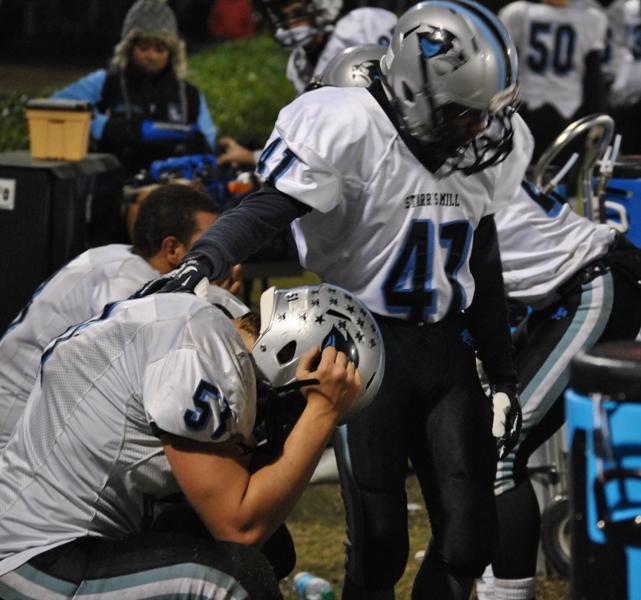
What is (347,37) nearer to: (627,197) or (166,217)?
(627,197)

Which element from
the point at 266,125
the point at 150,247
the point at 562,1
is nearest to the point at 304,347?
the point at 150,247

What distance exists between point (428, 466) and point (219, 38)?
44.9ft

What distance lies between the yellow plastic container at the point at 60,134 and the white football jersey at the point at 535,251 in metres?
2.33

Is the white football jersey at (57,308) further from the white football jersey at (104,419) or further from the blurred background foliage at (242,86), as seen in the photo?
the blurred background foliage at (242,86)

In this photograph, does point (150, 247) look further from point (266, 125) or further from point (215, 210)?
point (266, 125)

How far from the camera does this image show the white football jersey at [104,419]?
115 inches

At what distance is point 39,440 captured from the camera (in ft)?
9.91

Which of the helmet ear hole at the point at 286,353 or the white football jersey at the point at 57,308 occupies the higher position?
the helmet ear hole at the point at 286,353

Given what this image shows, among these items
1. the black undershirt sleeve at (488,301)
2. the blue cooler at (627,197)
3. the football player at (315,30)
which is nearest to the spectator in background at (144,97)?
the football player at (315,30)

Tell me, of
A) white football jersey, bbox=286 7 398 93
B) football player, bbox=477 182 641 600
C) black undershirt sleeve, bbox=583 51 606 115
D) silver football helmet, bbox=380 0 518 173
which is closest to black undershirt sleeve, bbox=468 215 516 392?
silver football helmet, bbox=380 0 518 173

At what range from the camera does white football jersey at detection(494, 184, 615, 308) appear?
4.35m

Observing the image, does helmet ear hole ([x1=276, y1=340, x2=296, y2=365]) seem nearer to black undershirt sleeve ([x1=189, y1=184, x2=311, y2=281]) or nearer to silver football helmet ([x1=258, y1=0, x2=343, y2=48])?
black undershirt sleeve ([x1=189, y1=184, x2=311, y2=281])

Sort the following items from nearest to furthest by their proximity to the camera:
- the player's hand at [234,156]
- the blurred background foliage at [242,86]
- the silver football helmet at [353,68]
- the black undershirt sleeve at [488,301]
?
the black undershirt sleeve at [488,301], the silver football helmet at [353,68], the player's hand at [234,156], the blurred background foliage at [242,86]

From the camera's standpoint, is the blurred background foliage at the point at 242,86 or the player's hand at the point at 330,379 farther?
the blurred background foliage at the point at 242,86
